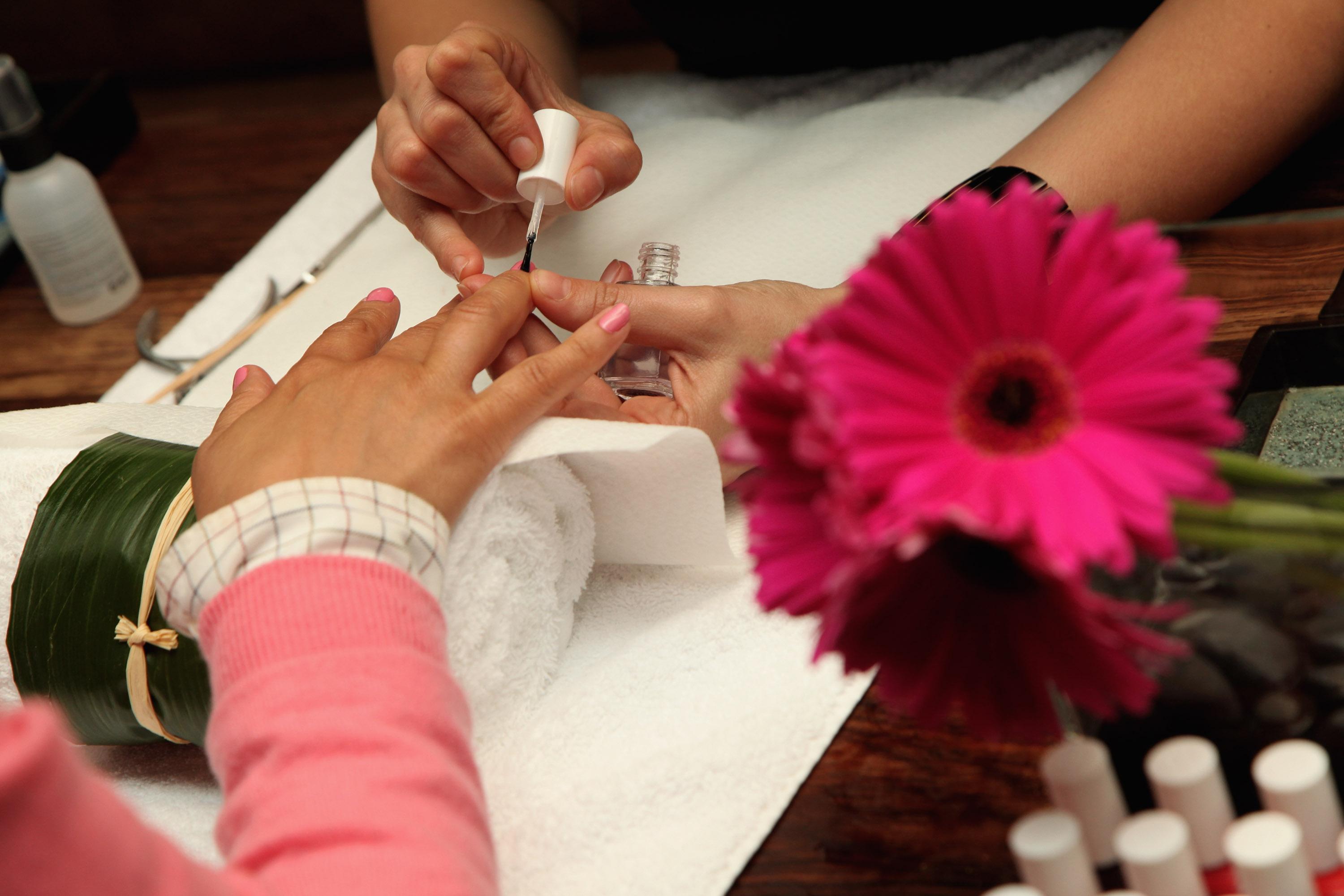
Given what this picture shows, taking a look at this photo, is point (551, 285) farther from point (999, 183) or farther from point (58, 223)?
point (58, 223)

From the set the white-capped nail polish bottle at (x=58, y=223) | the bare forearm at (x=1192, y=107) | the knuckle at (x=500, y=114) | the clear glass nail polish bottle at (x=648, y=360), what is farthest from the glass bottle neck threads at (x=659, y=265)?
the white-capped nail polish bottle at (x=58, y=223)

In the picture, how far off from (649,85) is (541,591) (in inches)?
25.1

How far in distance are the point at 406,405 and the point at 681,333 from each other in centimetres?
16

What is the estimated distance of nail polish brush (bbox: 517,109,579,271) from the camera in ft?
2.13

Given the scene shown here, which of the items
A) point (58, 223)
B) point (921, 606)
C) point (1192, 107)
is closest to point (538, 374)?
point (921, 606)

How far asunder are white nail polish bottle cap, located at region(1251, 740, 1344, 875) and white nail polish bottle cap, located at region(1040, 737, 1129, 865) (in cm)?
4

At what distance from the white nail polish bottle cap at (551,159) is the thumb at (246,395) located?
0.19 m

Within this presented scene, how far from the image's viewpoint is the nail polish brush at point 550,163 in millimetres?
650

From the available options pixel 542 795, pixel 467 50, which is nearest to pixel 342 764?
pixel 542 795

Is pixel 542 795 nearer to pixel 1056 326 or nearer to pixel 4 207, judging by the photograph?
pixel 1056 326

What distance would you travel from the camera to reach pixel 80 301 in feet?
3.25

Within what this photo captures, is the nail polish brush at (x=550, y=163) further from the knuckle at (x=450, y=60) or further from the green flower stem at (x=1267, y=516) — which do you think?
the green flower stem at (x=1267, y=516)

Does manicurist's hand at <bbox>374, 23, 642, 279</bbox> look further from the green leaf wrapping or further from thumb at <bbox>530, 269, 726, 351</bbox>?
the green leaf wrapping

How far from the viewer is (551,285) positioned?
58cm
